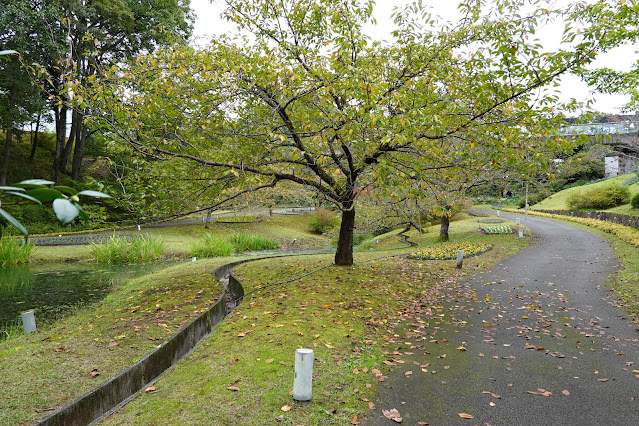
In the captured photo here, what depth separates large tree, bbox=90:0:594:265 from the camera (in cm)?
663

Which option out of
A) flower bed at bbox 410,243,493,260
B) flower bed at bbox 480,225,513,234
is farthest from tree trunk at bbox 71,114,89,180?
flower bed at bbox 480,225,513,234

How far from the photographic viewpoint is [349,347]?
5848 millimetres

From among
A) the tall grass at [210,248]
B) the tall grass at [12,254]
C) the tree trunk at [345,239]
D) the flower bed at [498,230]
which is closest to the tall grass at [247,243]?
the tall grass at [210,248]

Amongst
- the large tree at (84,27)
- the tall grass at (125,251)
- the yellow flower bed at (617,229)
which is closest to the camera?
the tall grass at (125,251)

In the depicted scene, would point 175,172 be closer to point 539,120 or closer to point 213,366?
point 213,366

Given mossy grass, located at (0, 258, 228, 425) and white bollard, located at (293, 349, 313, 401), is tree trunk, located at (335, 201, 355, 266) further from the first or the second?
white bollard, located at (293, 349, 313, 401)

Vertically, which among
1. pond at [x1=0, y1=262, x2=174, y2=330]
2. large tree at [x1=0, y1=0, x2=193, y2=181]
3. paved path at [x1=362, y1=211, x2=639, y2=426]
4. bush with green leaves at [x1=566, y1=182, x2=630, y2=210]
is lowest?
pond at [x1=0, y1=262, x2=174, y2=330]

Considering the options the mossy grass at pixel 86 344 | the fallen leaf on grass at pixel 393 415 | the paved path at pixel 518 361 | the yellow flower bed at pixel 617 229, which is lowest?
the paved path at pixel 518 361

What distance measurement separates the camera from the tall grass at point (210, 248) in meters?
18.3

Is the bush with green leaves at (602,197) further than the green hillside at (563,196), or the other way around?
the green hillside at (563,196)

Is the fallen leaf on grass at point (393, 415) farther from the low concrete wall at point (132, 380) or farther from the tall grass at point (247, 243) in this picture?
the tall grass at point (247, 243)

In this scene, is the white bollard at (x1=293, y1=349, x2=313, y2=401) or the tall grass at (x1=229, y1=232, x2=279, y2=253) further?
the tall grass at (x1=229, y1=232, x2=279, y2=253)

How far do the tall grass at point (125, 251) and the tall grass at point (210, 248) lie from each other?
169cm

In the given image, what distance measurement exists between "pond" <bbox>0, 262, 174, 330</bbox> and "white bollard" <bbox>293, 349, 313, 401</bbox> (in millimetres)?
6615
